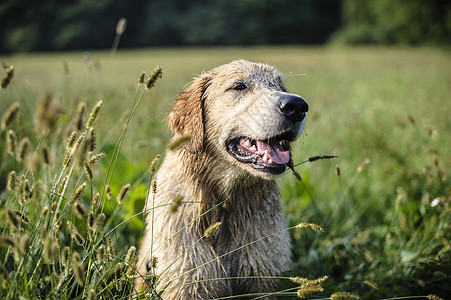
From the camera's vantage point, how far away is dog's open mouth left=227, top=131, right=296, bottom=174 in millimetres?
2230

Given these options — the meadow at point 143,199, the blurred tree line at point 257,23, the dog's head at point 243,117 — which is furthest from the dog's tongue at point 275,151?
the blurred tree line at point 257,23

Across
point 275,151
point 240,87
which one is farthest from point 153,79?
point 275,151

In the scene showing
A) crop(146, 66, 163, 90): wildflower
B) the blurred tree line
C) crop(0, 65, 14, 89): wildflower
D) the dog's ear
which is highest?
the blurred tree line

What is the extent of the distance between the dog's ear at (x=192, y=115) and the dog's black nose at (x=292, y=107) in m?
0.59

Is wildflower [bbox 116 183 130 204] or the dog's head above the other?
the dog's head

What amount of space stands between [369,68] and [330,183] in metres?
12.6

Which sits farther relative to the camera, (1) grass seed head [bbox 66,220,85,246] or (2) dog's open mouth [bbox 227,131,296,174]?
(2) dog's open mouth [bbox 227,131,296,174]

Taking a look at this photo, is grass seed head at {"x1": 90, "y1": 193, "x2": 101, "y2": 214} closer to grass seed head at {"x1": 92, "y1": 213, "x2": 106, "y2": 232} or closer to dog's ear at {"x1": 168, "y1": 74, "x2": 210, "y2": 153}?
grass seed head at {"x1": 92, "y1": 213, "x2": 106, "y2": 232}

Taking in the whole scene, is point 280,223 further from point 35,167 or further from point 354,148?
point 354,148

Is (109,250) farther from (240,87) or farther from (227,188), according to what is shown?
(240,87)

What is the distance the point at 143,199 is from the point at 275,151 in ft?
4.53

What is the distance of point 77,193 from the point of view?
165 centimetres

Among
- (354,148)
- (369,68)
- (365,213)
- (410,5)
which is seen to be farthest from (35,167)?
(410,5)

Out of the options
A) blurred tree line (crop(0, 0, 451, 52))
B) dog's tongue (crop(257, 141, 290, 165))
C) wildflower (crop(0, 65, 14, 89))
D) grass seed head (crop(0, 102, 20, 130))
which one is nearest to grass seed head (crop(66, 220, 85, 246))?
grass seed head (crop(0, 102, 20, 130))
